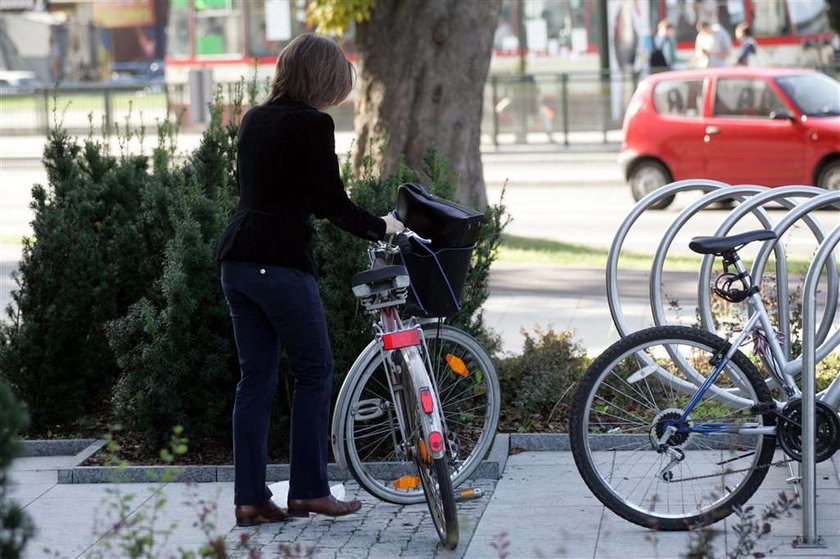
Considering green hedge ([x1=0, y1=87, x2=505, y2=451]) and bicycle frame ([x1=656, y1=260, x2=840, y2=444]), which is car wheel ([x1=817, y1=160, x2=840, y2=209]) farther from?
bicycle frame ([x1=656, y1=260, x2=840, y2=444])

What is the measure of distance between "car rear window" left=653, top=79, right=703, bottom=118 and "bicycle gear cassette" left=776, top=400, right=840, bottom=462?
1298 cm

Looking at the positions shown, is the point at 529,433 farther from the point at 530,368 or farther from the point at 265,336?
the point at 265,336

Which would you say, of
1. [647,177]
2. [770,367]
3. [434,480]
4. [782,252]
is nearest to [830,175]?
[647,177]

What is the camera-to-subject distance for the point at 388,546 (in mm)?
4996

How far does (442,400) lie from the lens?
5.77m

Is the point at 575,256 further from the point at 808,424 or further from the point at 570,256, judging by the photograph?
the point at 808,424

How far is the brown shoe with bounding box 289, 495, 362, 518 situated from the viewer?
17.2 ft

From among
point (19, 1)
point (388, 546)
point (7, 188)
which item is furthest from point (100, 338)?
point (19, 1)

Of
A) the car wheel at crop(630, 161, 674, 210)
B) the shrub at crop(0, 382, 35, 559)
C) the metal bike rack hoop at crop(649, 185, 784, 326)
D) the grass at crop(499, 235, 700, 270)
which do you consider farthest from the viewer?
the car wheel at crop(630, 161, 674, 210)

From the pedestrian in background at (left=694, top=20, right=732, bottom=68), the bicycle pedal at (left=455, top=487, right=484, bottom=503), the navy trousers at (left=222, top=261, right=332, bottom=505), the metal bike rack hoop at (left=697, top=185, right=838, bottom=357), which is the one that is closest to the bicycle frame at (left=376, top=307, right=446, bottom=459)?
the navy trousers at (left=222, top=261, right=332, bottom=505)

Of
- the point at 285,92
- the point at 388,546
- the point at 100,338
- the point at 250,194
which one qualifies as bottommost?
the point at 388,546

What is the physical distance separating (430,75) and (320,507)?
7.72 meters

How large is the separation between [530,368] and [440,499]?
2.20 metres

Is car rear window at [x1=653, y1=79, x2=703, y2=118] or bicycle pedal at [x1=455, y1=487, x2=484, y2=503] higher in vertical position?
car rear window at [x1=653, y1=79, x2=703, y2=118]
